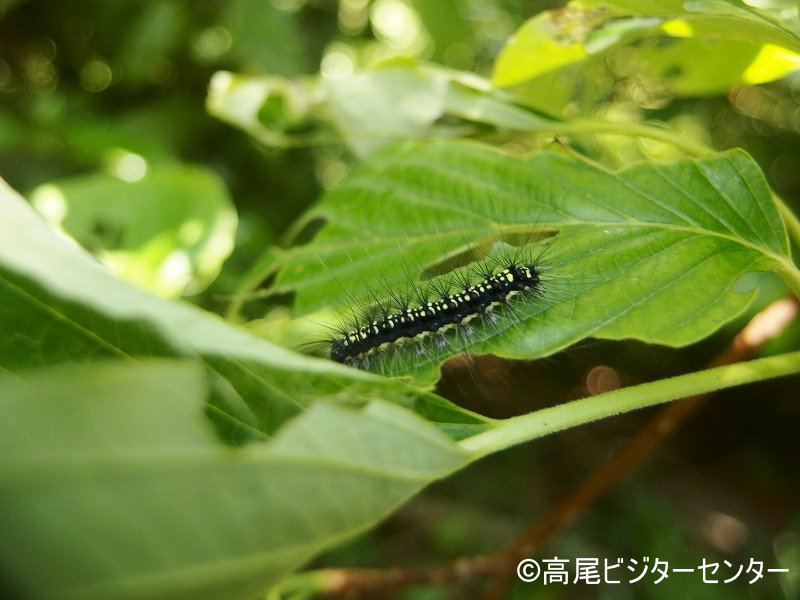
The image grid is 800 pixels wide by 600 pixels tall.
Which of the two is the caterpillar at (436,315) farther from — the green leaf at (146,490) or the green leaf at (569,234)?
the green leaf at (146,490)

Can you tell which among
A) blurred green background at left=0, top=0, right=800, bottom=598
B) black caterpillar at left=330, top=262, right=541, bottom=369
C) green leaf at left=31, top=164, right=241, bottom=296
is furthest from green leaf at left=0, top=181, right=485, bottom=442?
blurred green background at left=0, top=0, right=800, bottom=598

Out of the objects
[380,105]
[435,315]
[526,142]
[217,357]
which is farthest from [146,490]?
[526,142]

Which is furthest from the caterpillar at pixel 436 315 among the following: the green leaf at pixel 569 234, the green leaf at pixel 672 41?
the green leaf at pixel 672 41

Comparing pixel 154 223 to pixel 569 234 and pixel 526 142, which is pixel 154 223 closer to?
pixel 569 234

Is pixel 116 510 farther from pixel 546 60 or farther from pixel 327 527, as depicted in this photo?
pixel 546 60

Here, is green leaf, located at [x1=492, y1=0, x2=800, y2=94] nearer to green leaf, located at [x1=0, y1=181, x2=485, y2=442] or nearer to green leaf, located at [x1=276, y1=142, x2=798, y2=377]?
green leaf, located at [x1=276, y1=142, x2=798, y2=377]

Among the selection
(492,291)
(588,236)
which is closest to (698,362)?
(492,291)
